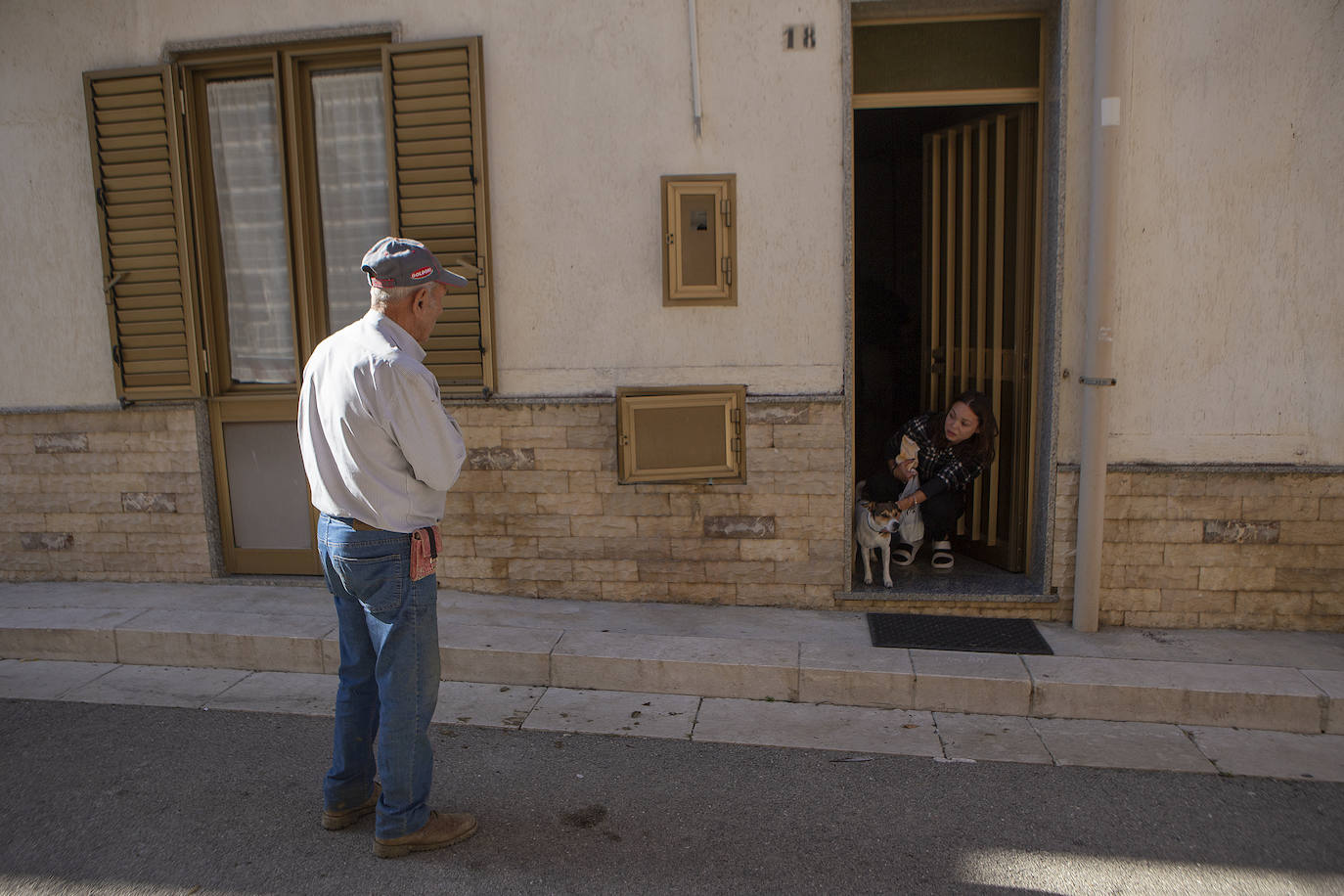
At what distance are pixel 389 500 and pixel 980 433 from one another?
3543mm

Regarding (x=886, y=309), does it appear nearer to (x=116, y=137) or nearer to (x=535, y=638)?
(x=535, y=638)

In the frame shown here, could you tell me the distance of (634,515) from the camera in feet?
17.5

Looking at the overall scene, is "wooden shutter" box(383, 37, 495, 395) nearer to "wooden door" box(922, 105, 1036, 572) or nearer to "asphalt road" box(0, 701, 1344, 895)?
"asphalt road" box(0, 701, 1344, 895)

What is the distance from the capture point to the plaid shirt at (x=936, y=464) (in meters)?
5.40

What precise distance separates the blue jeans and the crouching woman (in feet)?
10.3

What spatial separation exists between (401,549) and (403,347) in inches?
25.8

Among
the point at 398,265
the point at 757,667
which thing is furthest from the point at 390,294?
the point at 757,667

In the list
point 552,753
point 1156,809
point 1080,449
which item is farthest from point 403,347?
point 1080,449

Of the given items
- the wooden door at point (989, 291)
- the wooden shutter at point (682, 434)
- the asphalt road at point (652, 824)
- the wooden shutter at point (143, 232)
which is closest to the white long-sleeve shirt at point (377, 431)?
the asphalt road at point (652, 824)

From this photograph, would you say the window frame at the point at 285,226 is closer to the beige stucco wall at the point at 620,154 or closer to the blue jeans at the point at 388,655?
the beige stucco wall at the point at 620,154

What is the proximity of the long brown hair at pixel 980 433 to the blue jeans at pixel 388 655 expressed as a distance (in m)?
3.34

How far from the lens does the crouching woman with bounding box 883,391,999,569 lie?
534 centimetres

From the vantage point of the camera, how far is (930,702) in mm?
4348

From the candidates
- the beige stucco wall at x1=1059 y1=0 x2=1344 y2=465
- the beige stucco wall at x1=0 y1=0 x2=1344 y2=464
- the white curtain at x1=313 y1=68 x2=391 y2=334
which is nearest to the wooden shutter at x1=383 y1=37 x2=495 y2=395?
the beige stucco wall at x1=0 y1=0 x2=1344 y2=464
